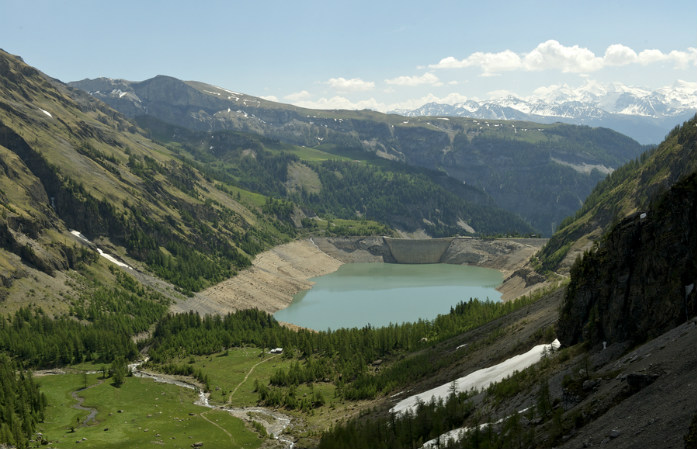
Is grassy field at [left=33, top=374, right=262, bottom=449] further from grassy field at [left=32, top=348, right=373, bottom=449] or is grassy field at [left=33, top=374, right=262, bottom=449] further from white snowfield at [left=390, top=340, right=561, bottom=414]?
white snowfield at [left=390, top=340, right=561, bottom=414]

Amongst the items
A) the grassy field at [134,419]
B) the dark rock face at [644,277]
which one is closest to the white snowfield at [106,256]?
the grassy field at [134,419]

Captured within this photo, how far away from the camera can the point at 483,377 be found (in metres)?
61.2

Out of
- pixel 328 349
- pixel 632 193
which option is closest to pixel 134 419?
pixel 328 349

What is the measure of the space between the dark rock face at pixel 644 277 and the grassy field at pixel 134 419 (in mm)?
42762

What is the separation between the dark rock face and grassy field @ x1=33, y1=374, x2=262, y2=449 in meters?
42.8

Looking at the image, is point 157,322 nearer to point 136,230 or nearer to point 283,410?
point 136,230

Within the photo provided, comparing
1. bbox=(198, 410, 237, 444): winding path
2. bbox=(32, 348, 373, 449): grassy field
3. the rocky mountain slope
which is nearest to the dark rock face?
the rocky mountain slope

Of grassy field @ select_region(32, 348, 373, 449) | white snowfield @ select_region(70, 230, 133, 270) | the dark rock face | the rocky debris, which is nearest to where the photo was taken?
the rocky debris

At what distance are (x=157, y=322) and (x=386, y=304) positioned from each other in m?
66.6

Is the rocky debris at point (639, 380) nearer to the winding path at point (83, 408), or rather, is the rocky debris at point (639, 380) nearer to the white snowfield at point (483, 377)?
the white snowfield at point (483, 377)

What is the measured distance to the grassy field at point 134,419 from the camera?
241 feet

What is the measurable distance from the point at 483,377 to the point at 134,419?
49525 millimetres

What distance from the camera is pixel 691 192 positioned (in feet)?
137

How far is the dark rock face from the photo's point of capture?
4147cm
